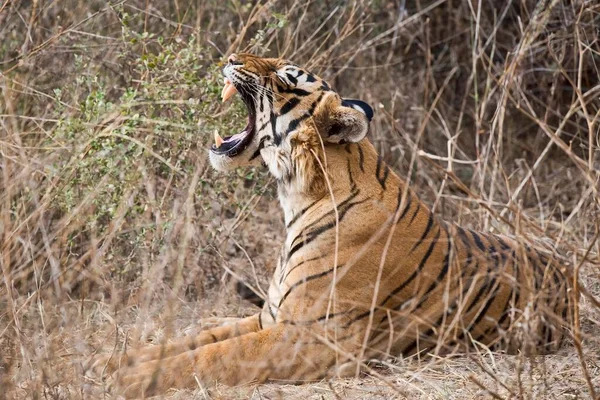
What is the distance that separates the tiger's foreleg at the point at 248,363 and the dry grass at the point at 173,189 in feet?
0.37

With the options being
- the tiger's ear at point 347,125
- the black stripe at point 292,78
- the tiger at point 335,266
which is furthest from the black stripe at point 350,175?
the black stripe at point 292,78

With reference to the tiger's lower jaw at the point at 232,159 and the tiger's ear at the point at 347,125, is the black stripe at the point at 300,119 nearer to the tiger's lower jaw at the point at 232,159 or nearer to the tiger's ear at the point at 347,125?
the tiger's ear at the point at 347,125

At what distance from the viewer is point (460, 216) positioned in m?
5.64

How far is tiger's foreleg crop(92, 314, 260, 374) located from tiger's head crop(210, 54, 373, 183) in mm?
709

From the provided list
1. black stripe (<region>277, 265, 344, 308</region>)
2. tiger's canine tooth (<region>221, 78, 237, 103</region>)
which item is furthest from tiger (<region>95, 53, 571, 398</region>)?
tiger's canine tooth (<region>221, 78, 237, 103</region>)

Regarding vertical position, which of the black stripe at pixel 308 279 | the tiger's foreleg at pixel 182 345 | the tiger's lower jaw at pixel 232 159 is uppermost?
the tiger's lower jaw at pixel 232 159

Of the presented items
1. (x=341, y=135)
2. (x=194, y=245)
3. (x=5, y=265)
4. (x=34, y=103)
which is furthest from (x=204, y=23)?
(x=5, y=265)

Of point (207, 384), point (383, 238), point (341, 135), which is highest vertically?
point (341, 135)

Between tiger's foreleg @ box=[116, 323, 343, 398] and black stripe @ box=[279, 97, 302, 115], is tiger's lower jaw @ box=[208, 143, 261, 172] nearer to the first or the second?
black stripe @ box=[279, 97, 302, 115]

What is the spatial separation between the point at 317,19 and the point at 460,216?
2.30 metres

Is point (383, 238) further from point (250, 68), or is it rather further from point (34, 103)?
point (34, 103)

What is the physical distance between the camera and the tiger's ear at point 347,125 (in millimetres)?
4160

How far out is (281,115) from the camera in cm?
441

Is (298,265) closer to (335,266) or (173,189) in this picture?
(335,266)
